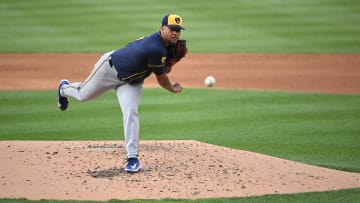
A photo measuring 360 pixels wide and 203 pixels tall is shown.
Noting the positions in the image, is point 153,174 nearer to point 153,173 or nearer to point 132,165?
point 153,173

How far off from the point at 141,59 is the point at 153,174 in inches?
52.5

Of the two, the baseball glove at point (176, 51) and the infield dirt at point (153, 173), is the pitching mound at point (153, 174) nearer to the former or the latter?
the infield dirt at point (153, 173)

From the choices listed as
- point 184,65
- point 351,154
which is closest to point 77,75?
point 184,65

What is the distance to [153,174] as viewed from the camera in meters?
8.18

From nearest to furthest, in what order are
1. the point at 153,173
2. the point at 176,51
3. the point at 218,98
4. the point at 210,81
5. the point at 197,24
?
the point at 176,51 → the point at 153,173 → the point at 218,98 → the point at 210,81 → the point at 197,24

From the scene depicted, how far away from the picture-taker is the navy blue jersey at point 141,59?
25.9 feet

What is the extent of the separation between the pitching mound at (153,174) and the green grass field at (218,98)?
1.66ft

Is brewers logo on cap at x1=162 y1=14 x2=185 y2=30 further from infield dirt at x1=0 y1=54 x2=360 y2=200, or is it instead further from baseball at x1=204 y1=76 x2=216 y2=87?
baseball at x1=204 y1=76 x2=216 y2=87

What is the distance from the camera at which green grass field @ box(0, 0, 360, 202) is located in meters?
11.1

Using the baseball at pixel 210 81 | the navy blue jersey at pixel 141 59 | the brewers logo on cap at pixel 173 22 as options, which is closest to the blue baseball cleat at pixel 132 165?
the navy blue jersey at pixel 141 59

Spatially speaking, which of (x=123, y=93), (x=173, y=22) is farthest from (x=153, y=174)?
(x=173, y=22)

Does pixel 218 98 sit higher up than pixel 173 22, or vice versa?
pixel 173 22

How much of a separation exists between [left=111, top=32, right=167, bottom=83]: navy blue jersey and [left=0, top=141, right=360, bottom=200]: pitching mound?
1.15m

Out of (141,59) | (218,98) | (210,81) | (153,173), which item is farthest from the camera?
(210,81)
